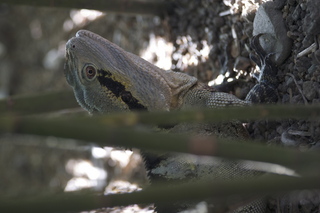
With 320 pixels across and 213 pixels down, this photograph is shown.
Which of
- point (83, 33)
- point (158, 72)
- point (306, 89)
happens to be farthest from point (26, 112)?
point (306, 89)

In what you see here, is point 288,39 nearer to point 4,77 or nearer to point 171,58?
point 171,58

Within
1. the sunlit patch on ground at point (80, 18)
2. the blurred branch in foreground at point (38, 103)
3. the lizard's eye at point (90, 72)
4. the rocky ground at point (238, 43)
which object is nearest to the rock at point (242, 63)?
the rocky ground at point (238, 43)

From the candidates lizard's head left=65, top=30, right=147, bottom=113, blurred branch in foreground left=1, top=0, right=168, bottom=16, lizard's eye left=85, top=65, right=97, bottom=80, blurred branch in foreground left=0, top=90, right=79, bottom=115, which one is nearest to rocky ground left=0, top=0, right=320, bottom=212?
blurred branch in foreground left=1, top=0, right=168, bottom=16

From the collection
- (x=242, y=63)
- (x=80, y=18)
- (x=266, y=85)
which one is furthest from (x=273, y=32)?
(x=80, y=18)

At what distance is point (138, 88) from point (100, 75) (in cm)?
21

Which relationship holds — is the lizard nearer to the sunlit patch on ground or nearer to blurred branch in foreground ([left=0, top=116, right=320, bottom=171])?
blurred branch in foreground ([left=0, top=116, right=320, bottom=171])

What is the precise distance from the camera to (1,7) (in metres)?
6.17

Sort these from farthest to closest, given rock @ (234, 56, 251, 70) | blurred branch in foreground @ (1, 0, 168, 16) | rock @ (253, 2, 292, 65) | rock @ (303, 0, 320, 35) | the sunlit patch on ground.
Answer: the sunlit patch on ground
blurred branch in foreground @ (1, 0, 168, 16)
rock @ (234, 56, 251, 70)
rock @ (253, 2, 292, 65)
rock @ (303, 0, 320, 35)

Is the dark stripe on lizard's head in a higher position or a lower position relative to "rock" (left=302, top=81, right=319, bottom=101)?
higher

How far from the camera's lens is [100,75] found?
2.68 meters

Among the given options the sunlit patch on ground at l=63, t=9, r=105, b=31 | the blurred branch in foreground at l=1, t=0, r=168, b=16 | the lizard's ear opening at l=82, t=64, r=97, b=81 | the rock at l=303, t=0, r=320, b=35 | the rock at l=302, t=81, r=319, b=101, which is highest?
the sunlit patch on ground at l=63, t=9, r=105, b=31

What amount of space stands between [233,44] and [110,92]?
90 cm

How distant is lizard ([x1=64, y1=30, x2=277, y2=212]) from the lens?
2635mm

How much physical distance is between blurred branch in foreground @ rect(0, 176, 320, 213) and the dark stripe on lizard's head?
144 centimetres
